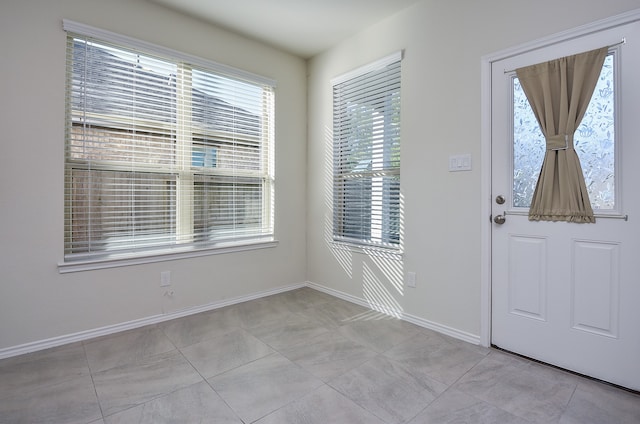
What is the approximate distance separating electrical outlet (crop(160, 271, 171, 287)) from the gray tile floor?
388mm

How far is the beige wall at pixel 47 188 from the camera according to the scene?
2.19 meters

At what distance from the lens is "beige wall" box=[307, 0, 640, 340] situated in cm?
226

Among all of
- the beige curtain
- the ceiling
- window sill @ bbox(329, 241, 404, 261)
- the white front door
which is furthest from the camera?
window sill @ bbox(329, 241, 404, 261)

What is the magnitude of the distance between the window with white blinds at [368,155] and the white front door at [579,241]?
90 cm

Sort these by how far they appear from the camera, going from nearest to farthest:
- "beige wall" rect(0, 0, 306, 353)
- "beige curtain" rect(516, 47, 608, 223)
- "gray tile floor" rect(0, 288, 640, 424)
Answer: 1. "gray tile floor" rect(0, 288, 640, 424)
2. "beige curtain" rect(516, 47, 608, 223)
3. "beige wall" rect(0, 0, 306, 353)

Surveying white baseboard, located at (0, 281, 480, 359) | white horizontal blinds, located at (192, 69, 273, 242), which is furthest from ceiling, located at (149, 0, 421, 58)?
white baseboard, located at (0, 281, 480, 359)

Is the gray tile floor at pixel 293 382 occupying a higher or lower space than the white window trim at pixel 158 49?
lower

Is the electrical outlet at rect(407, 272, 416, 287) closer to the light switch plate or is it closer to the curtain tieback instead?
the light switch plate

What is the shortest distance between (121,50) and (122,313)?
84.2 inches

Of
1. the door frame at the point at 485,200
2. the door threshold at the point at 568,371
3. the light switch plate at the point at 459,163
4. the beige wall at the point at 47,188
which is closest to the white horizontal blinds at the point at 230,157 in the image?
the beige wall at the point at 47,188

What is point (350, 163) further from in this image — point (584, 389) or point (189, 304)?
point (584, 389)

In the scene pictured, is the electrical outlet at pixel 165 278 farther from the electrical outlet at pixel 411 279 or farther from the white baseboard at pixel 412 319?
the electrical outlet at pixel 411 279

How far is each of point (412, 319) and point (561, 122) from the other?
6.02ft

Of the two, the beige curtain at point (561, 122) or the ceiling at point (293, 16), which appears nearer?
the beige curtain at point (561, 122)
